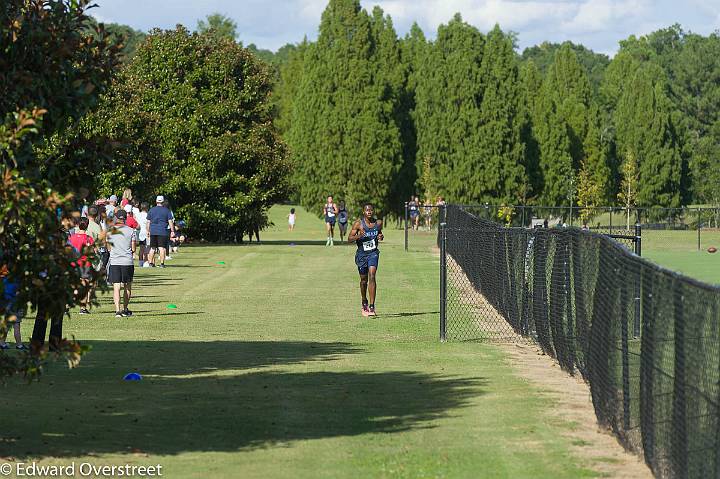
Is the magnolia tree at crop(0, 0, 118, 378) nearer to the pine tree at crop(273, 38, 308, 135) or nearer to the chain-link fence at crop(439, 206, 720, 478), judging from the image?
the chain-link fence at crop(439, 206, 720, 478)

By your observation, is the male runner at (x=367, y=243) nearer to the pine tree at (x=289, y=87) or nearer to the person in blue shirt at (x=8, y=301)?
the person in blue shirt at (x=8, y=301)

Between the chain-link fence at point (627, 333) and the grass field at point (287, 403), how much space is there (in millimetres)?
607

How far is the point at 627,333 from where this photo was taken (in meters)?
10.6

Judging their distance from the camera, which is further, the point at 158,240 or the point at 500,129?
the point at 500,129


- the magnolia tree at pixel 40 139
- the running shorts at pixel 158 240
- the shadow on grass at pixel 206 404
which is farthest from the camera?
the running shorts at pixel 158 240

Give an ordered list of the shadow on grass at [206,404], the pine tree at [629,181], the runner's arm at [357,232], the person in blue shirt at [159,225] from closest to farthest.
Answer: the shadow on grass at [206,404], the runner's arm at [357,232], the person in blue shirt at [159,225], the pine tree at [629,181]

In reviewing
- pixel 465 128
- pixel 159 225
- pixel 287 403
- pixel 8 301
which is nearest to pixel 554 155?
pixel 465 128

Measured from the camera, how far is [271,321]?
21.7m

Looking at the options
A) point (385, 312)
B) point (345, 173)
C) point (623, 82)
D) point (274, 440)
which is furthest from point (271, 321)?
point (623, 82)

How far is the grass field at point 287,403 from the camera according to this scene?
32.5ft

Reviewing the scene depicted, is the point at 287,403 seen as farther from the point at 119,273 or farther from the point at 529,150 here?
the point at 529,150

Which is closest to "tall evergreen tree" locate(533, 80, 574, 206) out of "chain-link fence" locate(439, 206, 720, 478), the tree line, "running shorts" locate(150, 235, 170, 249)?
the tree line

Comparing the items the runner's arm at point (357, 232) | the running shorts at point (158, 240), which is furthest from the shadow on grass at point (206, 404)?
the running shorts at point (158, 240)

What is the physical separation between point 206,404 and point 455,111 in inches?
2644
